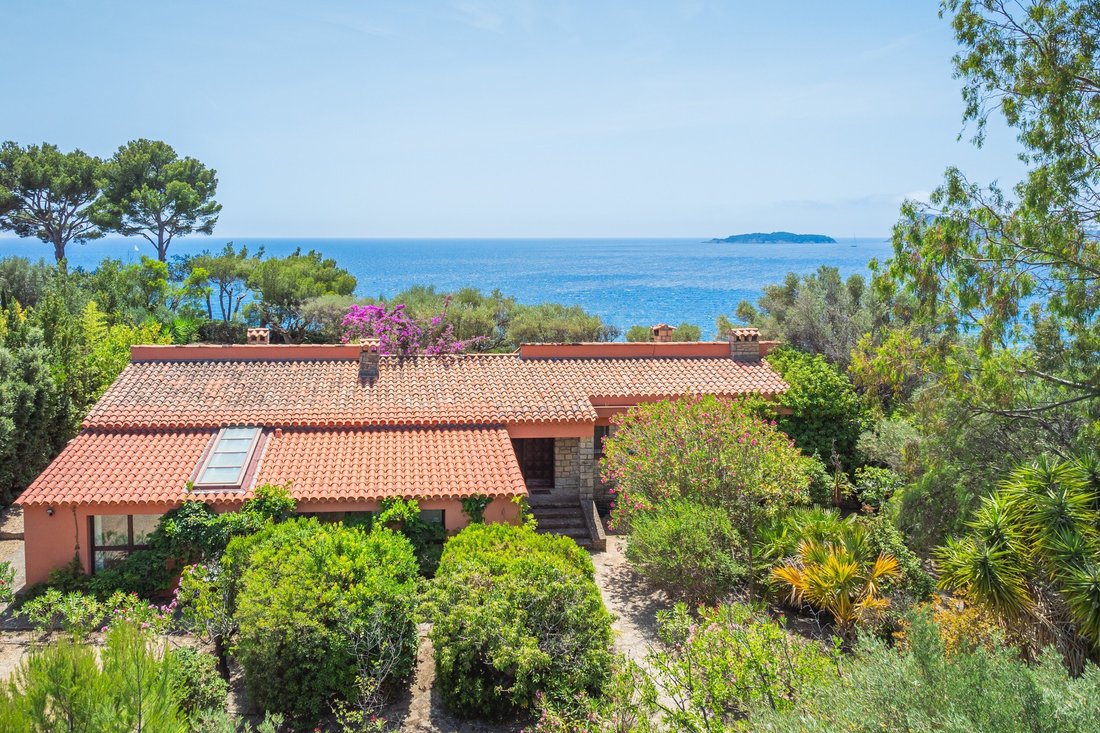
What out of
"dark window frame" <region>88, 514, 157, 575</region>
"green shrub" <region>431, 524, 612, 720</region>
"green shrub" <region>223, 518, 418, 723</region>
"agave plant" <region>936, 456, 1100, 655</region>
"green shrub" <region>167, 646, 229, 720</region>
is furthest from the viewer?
"dark window frame" <region>88, 514, 157, 575</region>

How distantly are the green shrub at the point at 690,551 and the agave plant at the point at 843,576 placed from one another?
1.08 metres

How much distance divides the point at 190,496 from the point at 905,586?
14.8 metres

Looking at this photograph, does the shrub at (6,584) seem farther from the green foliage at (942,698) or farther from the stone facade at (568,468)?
the green foliage at (942,698)

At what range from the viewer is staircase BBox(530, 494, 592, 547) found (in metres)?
19.9

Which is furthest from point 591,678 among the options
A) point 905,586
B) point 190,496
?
point 190,496

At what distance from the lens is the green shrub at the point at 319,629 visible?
38.4ft

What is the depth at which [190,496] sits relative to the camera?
16547 millimetres

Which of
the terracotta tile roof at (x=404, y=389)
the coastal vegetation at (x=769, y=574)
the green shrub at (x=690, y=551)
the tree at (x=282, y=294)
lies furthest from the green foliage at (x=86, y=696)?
the tree at (x=282, y=294)

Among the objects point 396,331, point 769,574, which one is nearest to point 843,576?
point 769,574

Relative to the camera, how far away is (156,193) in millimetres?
53656

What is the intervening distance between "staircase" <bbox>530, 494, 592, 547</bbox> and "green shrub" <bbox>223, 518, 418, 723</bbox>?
756 cm

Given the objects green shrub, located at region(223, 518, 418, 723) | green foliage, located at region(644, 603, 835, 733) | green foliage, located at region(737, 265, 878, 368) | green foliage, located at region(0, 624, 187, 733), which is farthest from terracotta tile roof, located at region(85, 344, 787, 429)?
green foliage, located at region(0, 624, 187, 733)

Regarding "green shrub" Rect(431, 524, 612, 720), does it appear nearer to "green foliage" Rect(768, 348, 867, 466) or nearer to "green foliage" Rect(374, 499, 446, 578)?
"green foliage" Rect(374, 499, 446, 578)

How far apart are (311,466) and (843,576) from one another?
469 inches
